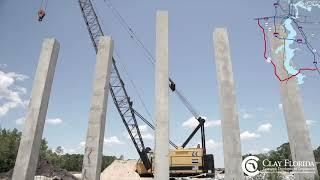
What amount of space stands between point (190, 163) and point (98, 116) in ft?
41.7

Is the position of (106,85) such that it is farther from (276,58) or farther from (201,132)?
(201,132)

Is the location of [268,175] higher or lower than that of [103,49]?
lower

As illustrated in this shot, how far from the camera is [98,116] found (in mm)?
9883

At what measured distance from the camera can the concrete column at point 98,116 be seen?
31.0ft

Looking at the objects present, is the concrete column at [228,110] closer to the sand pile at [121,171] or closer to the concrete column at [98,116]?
the concrete column at [98,116]

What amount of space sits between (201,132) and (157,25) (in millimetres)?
16629

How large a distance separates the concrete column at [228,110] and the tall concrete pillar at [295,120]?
1.49 m

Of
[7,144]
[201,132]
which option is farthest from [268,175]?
[7,144]

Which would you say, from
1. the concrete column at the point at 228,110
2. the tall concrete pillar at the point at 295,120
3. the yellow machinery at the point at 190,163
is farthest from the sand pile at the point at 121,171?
the tall concrete pillar at the point at 295,120

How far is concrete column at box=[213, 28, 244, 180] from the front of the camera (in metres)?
8.76

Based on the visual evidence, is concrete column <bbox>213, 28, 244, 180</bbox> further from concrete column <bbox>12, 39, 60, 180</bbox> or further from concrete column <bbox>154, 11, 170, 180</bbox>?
concrete column <bbox>12, 39, 60, 180</bbox>

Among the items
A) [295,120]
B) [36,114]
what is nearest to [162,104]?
[295,120]

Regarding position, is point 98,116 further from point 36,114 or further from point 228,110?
point 228,110

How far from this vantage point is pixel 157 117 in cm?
973
